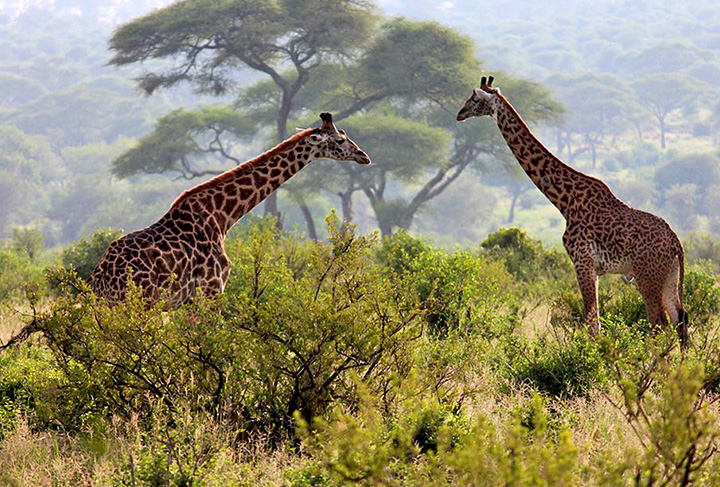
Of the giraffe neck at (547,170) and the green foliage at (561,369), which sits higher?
the giraffe neck at (547,170)

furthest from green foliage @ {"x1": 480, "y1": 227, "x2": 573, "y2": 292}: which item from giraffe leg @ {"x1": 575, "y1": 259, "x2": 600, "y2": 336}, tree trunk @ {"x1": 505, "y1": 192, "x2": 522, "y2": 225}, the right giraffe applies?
tree trunk @ {"x1": 505, "y1": 192, "x2": 522, "y2": 225}

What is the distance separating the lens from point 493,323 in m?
7.08

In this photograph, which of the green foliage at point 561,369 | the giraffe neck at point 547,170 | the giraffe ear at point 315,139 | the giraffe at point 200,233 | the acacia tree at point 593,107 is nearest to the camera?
the giraffe at point 200,233

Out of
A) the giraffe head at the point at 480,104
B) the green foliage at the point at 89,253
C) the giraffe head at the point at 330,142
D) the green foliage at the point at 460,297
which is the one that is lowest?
the green foliage at the point at 89,253

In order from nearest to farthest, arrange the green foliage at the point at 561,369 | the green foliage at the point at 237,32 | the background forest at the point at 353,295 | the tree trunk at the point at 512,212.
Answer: the background forest at the point at 353,295
the green foliage at the point at 561,369
the green foliage at the point at 237,32
the tree trunk at the point at 512,212

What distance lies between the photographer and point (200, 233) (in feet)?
18.5

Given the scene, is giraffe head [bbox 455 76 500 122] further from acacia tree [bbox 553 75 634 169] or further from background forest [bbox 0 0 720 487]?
acacia tree [bbox 553 75 634 169]

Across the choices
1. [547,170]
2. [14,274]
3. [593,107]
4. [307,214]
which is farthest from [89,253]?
[593,107]

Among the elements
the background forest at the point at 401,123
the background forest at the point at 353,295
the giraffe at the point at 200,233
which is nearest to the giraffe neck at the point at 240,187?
the giraffe at the point at 200,233

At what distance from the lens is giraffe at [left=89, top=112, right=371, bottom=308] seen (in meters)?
5.32

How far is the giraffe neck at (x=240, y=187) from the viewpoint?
224 inches

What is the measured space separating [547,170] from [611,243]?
31.0 inches

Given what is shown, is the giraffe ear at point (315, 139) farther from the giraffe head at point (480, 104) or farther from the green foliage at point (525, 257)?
the green foliage at point (525, 257)

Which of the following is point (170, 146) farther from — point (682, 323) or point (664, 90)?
point (664, 90)
